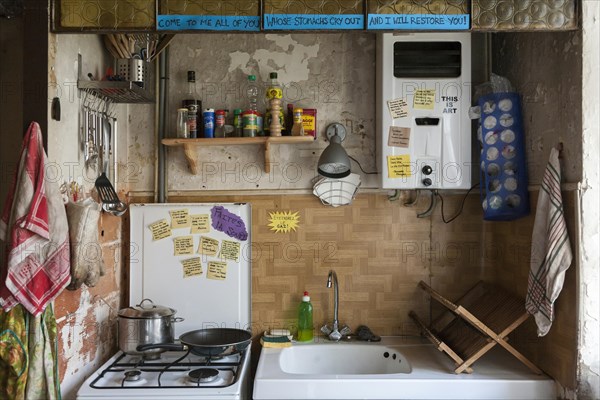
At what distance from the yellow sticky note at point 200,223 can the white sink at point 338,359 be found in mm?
649

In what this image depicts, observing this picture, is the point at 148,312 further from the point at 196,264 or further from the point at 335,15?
the point at 335,15

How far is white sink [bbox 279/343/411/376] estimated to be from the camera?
2266mm

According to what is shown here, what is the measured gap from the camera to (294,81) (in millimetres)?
2420

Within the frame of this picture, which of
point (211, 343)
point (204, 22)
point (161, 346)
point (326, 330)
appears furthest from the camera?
point (326, 330)

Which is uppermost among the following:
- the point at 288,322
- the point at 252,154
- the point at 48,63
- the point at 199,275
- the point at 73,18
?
the point at 73,18

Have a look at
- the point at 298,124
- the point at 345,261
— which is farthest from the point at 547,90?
the point at 345,261

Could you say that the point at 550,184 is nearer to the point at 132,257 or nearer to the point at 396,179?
the point at 396,179

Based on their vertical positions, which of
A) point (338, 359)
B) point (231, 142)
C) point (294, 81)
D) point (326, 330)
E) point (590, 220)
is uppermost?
point (294, 81)

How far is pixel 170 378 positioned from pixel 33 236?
71 centimetres

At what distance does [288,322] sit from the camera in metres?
2.42

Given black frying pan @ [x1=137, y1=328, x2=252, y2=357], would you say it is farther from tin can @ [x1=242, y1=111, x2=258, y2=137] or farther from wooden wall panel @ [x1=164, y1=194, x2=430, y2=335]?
tin can @ [x1=242, y1=111, x2=258, y2=137]

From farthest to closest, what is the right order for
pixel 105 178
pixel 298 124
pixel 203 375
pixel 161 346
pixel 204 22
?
pixel 298 124 < pixel 105 178 < pixel 161 346 < pixel 203 375 < pixel 204 22

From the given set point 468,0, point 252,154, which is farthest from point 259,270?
point 468,0

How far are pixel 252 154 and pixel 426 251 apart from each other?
927 mm
